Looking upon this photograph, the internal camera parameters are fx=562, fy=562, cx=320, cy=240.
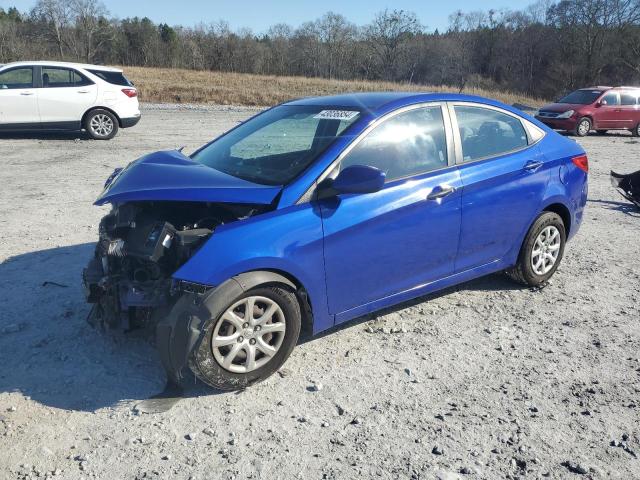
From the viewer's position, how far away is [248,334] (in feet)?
11.3

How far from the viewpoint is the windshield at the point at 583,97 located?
20.0 m

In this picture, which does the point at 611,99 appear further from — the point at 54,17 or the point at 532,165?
the point at 54,17

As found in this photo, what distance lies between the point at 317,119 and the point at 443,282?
160 centimetres

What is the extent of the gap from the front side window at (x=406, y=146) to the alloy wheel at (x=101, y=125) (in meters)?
11.5

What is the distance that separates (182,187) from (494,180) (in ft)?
8.06

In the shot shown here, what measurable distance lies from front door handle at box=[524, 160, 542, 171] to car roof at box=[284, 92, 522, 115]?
0.56 m

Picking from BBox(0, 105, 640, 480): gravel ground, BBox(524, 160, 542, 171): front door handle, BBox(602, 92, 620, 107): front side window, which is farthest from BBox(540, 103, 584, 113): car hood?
BBox(524, 160, 542, 171): front door handle

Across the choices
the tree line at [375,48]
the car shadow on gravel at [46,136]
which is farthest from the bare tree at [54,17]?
the car shadow on gravel at [46,136]

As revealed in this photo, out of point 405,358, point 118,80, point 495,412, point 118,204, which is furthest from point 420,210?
point 118,80

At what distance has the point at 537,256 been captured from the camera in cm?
507

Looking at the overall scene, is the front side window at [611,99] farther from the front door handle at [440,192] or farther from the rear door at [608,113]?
the front door handle at [440,192]

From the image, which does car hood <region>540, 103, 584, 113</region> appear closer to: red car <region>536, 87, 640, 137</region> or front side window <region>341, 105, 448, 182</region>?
red car <region>536, 87, 640, 137</region>

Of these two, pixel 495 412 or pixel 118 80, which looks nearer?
pixel 495 412

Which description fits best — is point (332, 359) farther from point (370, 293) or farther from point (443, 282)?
point (443, 282)
